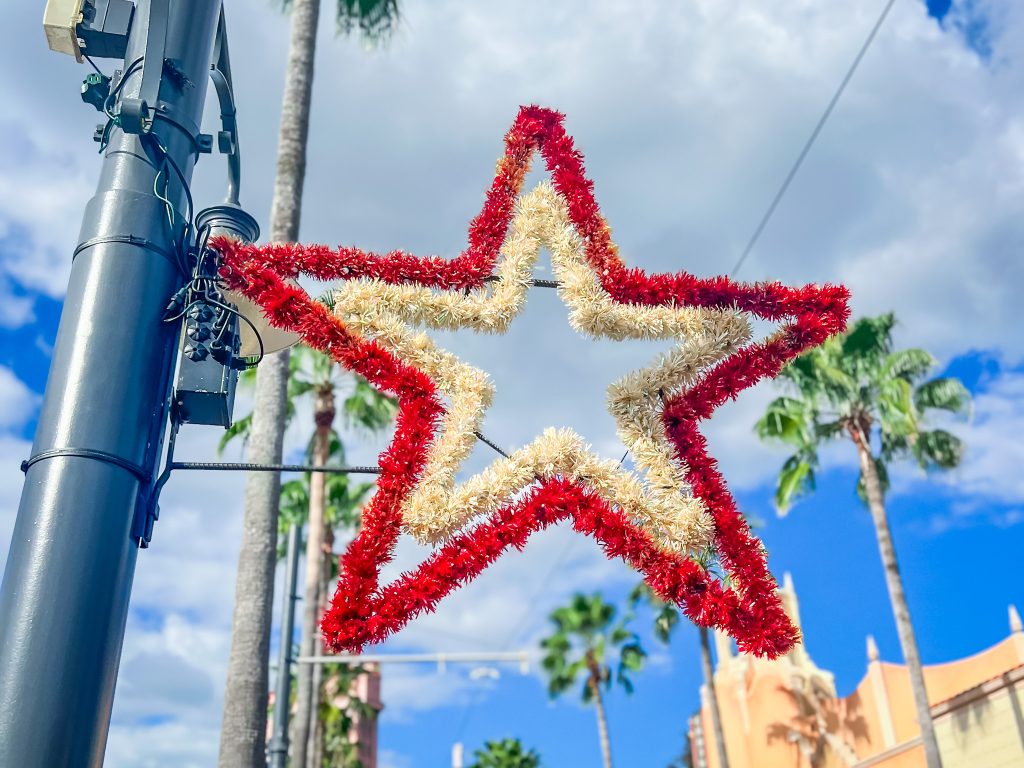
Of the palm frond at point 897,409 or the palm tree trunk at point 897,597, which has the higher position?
the palm frond at point 897,409

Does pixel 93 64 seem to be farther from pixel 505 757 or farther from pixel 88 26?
pixel 505 757

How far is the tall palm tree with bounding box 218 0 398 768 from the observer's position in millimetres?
7855

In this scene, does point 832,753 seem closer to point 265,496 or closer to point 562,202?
point 265,496

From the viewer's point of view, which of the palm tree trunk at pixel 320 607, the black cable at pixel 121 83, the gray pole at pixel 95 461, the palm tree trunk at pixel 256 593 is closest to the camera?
the gray pole at pixel 95 461

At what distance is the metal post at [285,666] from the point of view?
41.6 ft

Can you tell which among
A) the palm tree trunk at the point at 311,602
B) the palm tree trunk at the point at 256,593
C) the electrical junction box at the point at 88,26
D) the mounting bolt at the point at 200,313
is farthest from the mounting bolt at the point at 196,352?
the palm tree trunk at the point at 311,602

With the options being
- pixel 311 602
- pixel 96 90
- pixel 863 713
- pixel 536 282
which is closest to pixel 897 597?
pixel 311 602

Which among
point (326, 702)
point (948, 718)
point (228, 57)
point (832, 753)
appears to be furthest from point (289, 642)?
point (832, 753)

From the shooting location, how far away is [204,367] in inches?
150

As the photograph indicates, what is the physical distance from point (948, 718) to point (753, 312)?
74.4 feet

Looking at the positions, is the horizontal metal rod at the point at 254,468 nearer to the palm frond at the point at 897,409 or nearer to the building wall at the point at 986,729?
the palm frond at the point at 897,409

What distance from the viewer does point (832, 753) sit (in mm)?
31500

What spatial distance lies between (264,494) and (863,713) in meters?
27.5

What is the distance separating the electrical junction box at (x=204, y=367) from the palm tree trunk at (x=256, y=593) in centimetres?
484
